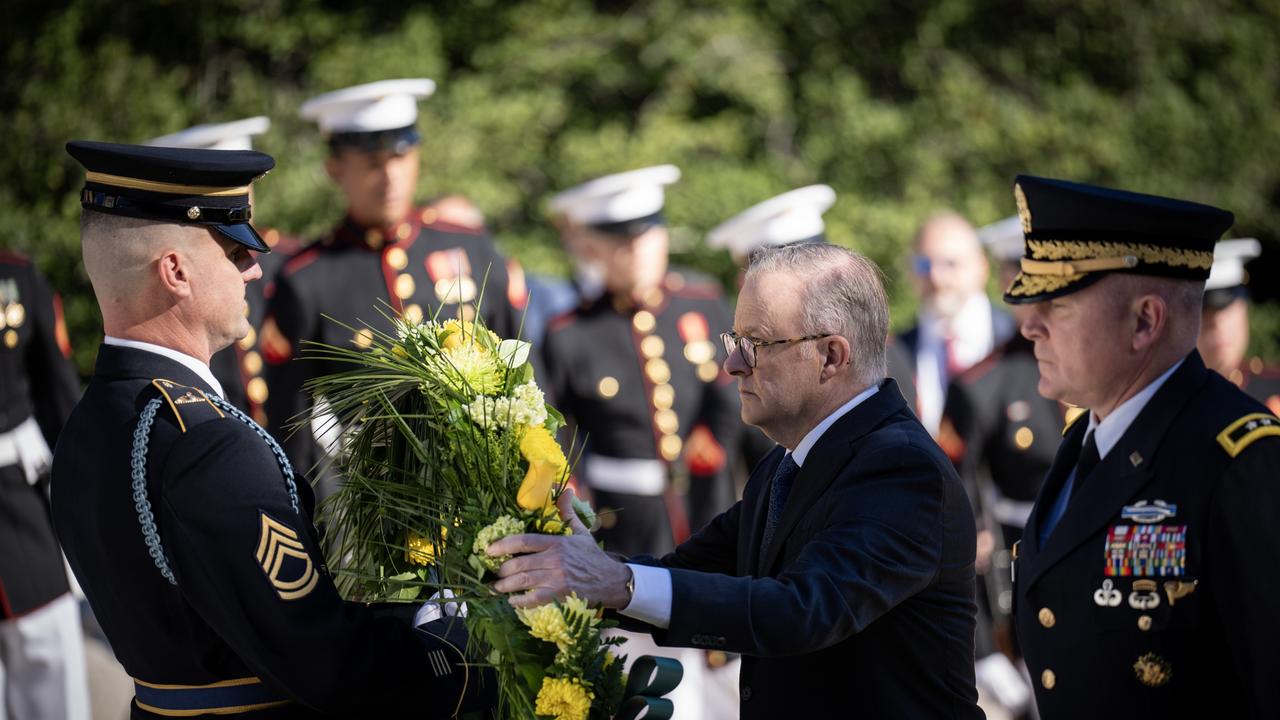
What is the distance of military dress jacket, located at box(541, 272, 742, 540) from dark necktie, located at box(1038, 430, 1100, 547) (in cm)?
389

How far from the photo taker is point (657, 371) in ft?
24.0

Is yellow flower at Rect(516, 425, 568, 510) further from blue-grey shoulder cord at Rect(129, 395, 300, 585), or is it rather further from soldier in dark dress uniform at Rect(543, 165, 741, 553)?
soldier in dark dress uniform at Rect(543, 165, 741, 553)

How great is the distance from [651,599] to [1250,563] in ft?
3.73

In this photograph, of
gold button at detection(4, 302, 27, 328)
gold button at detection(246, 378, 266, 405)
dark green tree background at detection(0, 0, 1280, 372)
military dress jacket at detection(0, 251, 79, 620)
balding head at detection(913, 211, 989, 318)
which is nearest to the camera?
military dress jacket at detection(0, 251, 79, 620)

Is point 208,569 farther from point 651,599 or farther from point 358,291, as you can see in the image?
point 358,291

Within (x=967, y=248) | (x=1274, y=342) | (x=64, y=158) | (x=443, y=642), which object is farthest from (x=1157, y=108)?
(x=443, y=642)

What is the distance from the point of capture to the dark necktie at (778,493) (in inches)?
126

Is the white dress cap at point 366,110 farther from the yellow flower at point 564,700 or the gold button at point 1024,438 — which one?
the yellow flower at point 564,700

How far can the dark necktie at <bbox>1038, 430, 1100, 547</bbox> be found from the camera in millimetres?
3252

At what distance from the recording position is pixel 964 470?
7312mm

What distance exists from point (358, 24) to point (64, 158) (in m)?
2.56

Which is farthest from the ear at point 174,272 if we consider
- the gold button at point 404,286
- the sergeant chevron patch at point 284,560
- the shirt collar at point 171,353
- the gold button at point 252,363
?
the gold button at point 252,363

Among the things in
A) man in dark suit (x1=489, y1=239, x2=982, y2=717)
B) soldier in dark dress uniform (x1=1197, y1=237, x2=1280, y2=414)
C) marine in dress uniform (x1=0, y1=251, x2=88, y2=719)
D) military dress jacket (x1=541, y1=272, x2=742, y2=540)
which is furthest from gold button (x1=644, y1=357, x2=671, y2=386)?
man in dark suit (x1=489, y1=239, x2=982, y2=717)

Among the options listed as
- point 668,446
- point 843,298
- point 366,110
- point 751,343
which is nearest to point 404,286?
point 366,110
